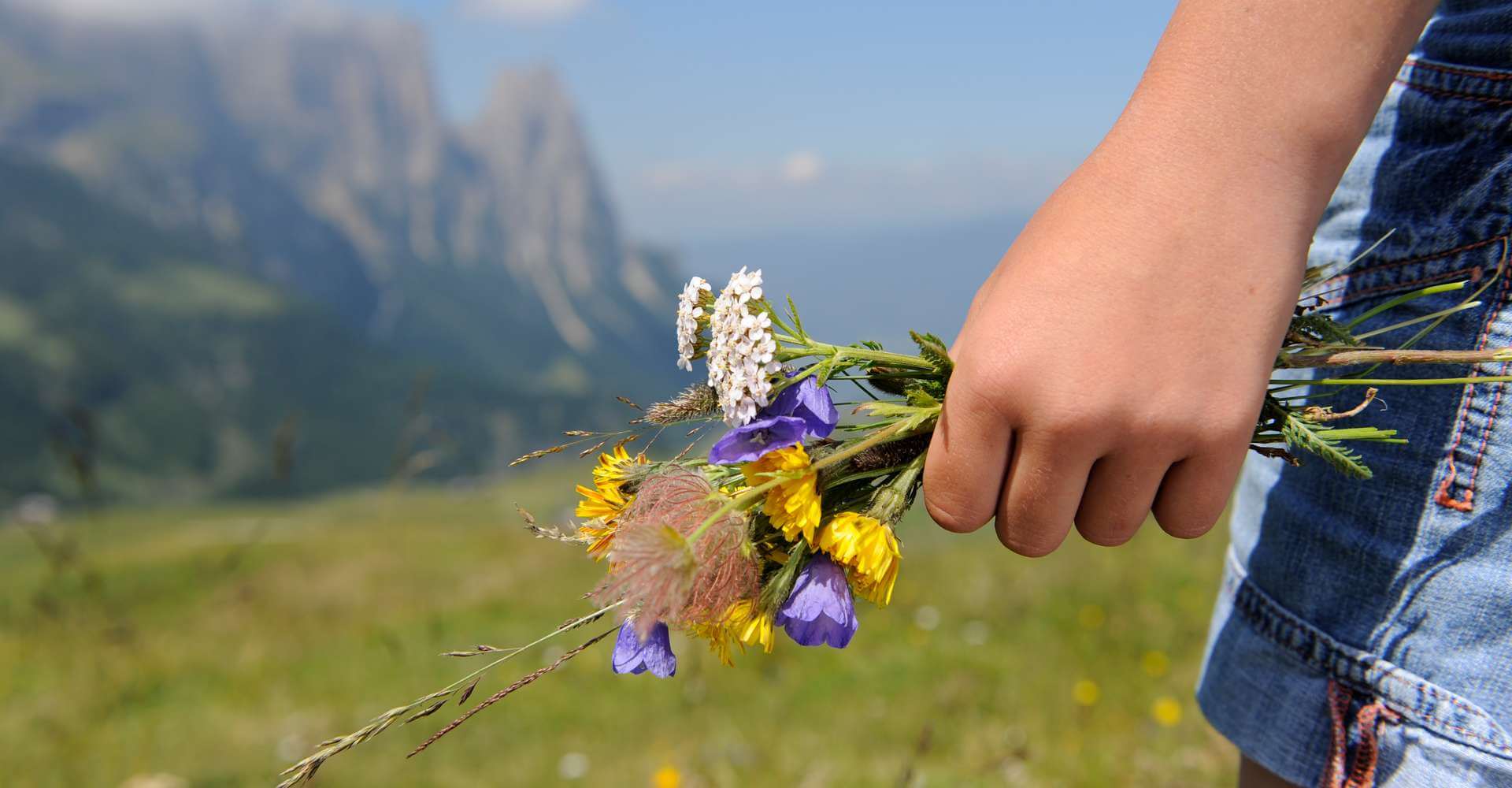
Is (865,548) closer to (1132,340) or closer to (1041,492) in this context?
(1041,492)

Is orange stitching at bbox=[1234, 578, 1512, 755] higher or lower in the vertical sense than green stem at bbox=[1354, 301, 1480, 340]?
lower

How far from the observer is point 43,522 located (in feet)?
17.6

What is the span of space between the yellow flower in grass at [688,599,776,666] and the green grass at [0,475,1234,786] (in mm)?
1399

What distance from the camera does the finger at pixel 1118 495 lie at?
4.21 ft

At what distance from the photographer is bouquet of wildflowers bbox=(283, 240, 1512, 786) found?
1.42 metres

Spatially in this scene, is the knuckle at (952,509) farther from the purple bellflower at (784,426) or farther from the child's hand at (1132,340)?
the purple bellflower at (784,426)

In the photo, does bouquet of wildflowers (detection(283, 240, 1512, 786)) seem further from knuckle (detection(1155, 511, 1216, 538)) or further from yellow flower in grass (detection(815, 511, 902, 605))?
knuckle (detection(1155, 511, 1216, 538))

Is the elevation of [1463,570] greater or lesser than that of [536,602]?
greater

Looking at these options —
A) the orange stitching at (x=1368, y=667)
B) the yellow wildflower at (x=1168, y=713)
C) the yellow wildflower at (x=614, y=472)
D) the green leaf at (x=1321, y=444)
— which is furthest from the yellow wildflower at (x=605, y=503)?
the yellow wildflower at (x=1168, y=713)

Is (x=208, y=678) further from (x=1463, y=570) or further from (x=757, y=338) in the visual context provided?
(x=1463, y=570)

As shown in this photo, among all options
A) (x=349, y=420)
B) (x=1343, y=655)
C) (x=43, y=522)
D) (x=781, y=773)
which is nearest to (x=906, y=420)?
(x=1343, y=655)

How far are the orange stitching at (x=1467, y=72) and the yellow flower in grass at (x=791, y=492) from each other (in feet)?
3.79

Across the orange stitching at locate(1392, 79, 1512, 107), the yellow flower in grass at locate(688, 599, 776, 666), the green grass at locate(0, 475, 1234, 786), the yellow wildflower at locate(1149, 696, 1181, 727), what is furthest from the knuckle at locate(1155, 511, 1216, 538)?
the yellow wildflower at locate(1149, 696, 1181, 727)

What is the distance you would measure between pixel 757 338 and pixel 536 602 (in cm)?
693
